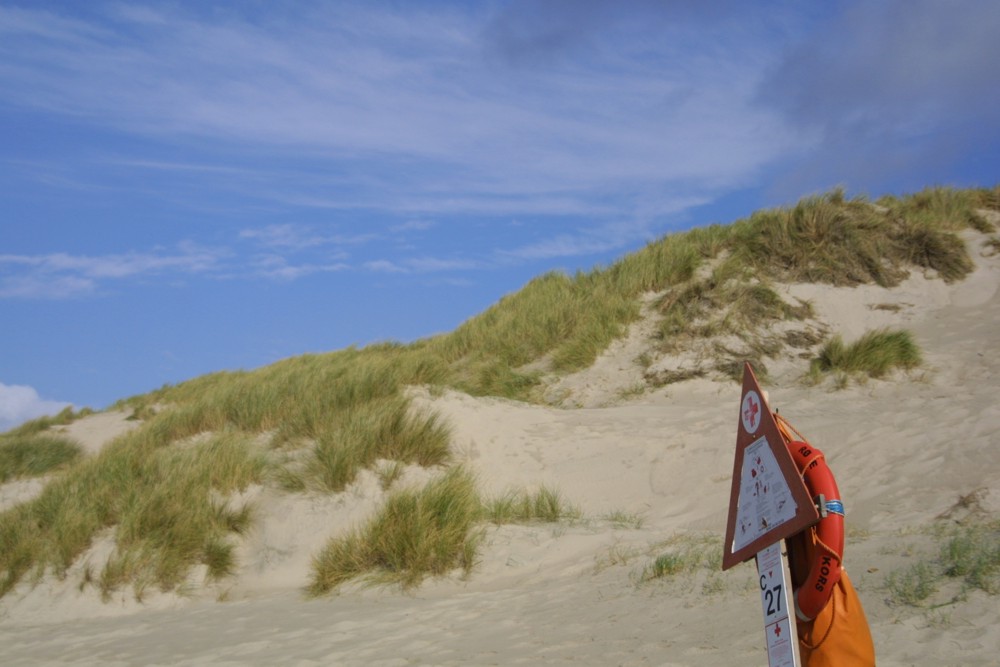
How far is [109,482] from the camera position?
331 inches

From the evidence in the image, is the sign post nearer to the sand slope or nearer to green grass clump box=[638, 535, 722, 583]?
the sand slope

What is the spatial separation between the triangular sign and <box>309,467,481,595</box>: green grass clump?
4.20m

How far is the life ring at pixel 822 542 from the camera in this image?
8.05ft

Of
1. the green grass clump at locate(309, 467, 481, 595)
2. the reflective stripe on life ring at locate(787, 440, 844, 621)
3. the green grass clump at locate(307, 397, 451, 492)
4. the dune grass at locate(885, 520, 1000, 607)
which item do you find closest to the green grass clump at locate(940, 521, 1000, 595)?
the dune grass at locate(885, 520, 1000, 607)

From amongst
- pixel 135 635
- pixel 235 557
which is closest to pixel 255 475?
pixel 235 557

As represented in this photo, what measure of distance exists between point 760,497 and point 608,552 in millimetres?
4218

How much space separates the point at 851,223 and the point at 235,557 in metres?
10.8

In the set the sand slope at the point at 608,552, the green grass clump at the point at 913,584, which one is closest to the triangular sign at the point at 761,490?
the sand slope at the point at 608,552

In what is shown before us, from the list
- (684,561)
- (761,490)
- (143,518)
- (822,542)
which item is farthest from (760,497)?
(143,518)

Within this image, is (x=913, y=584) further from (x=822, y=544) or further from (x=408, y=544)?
(x=408, y=544)

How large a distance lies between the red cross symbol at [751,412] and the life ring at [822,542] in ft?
0.57

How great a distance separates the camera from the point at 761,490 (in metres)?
2.56

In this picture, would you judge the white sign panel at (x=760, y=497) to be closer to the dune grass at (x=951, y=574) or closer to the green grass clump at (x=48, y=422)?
the dune grass at (x=951, y=574)

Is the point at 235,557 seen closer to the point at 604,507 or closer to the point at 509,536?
the point at 509,536
